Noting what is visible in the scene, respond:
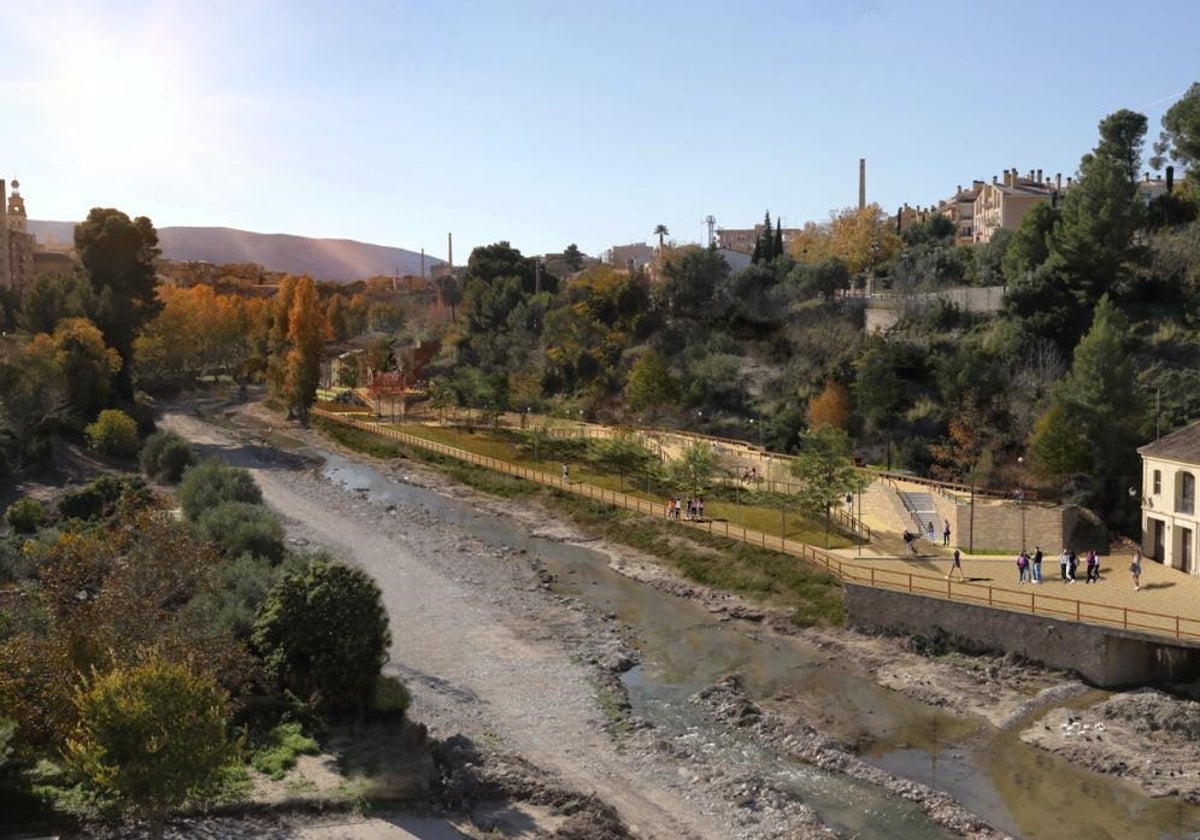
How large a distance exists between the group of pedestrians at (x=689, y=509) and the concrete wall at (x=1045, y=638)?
1101cm

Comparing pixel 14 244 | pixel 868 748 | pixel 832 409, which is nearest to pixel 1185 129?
pixel 832 409

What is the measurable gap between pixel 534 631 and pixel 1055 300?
100 ft

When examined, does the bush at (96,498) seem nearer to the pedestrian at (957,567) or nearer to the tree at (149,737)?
the tree at (149,737)

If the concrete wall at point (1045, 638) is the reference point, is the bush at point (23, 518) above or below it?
above

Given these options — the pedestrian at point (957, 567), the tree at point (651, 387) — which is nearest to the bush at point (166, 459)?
the tree at point (651, 387)

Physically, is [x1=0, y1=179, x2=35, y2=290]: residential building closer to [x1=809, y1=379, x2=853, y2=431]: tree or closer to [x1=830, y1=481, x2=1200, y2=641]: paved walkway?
[x1=809, y1=379, x2=853, y2=431]: tree

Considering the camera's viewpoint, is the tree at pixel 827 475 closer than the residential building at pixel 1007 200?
Yes

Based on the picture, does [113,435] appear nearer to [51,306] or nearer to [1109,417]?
[51,306]

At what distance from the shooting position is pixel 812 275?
62344mm

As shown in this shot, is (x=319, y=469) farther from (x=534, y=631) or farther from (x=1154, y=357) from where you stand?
(x=1154, y=357)

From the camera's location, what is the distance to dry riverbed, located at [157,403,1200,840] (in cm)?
1953

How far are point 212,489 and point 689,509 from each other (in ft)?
56.6

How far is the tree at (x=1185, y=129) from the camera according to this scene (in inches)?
1932

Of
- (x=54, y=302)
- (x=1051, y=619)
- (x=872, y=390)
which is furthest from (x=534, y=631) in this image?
(x=54, y=302)
